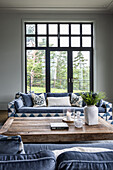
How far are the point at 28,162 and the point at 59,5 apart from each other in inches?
223

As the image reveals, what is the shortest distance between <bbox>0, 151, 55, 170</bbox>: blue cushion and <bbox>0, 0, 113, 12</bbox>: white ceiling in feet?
17.6

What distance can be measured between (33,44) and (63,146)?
510cm

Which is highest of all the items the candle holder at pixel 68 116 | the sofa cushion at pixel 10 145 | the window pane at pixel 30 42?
the window pane at pixel 30 42

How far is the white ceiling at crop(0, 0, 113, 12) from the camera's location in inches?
211

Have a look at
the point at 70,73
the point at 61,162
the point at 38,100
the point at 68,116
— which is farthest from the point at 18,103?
the point at 61,162

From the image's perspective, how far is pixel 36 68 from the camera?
20.3 feet

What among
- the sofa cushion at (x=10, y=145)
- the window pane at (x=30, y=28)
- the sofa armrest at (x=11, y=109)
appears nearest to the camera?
the sofa cushion at (x=10, y=145)

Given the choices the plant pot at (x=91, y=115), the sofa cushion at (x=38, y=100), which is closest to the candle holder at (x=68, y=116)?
the plant pot at (x=91, y=115)

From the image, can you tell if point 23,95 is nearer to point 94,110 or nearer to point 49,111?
point 49,111

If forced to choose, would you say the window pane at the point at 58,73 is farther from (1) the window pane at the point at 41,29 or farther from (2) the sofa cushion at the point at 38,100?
(2) the sofa cushion at the point at 38,100

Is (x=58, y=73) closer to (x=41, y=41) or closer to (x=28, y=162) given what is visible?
(x=41, y=41)

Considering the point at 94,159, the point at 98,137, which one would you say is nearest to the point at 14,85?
the point at 98,137

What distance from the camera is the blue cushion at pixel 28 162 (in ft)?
2.53

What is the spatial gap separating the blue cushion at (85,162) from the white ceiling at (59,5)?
5363 mm
